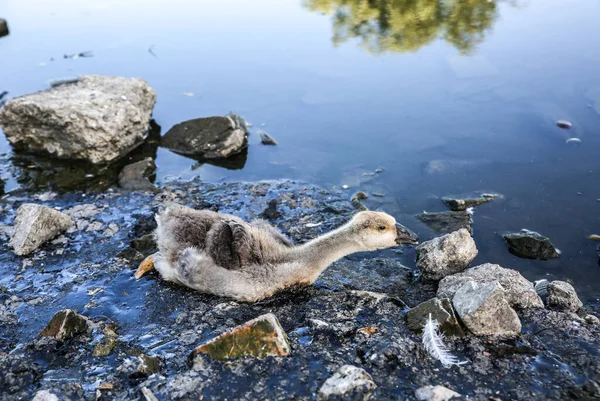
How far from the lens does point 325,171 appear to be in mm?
7605

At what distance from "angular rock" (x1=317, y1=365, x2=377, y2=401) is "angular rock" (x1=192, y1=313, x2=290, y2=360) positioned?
502mm

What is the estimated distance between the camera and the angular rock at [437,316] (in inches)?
172

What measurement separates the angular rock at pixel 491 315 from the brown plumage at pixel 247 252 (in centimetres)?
100

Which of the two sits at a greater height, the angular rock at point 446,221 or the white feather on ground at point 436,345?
the white feather on ground at point 436,345

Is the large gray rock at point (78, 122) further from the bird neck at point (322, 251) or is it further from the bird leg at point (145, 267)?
the bird neck at point (322, 251)

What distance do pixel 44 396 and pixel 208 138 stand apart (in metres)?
4.96

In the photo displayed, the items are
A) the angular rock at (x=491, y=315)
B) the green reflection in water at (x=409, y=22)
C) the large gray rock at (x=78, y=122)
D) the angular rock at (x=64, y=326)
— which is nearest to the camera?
the angular rock at (x=491, y=315)

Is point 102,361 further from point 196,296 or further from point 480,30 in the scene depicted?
point 480,30

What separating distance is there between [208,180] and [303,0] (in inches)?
337

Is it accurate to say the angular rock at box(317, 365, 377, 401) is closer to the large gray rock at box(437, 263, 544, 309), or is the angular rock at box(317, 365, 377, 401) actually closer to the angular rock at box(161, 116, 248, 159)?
the large gray rock at box(437, 263, 544, 309)

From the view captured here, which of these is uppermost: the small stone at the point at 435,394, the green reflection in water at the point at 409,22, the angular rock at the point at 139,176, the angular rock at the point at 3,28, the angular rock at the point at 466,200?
the green reflection in water at the point at 409,22

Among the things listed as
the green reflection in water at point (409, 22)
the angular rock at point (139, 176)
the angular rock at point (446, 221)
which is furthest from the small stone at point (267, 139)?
the green reflection in water at point (409, 22)

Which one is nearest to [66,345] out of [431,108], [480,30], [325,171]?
[325,171]

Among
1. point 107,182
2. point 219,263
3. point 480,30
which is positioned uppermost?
point 480,30
